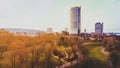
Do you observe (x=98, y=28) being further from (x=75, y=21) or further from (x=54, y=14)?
(x=54, y=14)

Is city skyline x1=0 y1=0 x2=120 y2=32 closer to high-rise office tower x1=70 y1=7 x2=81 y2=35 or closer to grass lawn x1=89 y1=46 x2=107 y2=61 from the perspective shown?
high-rise office tower x1=70 y1=7 x2=81 y2=35

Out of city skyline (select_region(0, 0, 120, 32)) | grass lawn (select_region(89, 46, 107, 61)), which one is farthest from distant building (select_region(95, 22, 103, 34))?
grass lawn (select_region(89, 46, 107, 61))

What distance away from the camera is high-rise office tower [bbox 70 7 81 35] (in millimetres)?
2457

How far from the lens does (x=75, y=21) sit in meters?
2.47

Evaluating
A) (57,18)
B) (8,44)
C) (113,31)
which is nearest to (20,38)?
(8,44)

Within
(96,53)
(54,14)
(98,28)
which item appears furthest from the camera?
(98,28)

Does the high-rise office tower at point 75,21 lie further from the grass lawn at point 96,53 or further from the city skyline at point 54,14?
the grass lawn at point 96,53

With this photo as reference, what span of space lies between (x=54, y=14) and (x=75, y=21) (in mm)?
281

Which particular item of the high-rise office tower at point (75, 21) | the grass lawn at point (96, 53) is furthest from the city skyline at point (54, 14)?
the grass lawn at point (96, 53)

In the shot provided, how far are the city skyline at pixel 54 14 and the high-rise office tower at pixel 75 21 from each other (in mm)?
50

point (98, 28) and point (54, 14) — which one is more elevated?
point (54, 14)

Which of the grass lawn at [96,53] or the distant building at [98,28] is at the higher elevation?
the distant building at [98,28]

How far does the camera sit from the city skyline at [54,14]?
7.20 feet

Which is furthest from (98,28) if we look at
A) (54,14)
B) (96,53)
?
(54,14)
